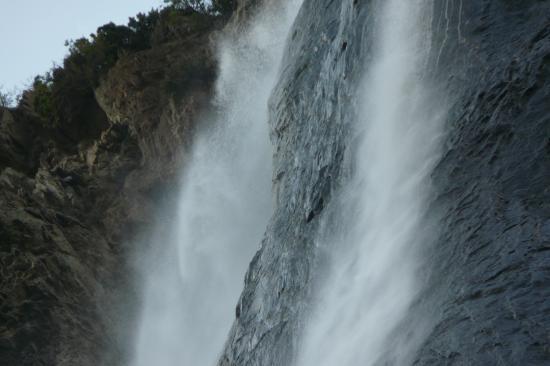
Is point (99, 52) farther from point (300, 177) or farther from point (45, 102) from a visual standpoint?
point (300, 177)

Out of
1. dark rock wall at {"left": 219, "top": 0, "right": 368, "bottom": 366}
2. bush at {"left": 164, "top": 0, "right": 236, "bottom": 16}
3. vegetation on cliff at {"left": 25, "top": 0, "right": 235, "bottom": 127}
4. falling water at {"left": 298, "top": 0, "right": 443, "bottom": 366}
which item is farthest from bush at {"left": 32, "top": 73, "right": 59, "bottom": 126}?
falling water at {"left": 298, "top": 0, "right": 443, "bottom": 366}

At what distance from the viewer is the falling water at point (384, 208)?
8.12 metres

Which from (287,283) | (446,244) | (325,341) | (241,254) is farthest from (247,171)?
(446,244)

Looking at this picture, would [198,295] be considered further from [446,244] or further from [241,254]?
[446,244]

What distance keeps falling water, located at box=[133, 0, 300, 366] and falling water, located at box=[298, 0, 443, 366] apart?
31.7 feet

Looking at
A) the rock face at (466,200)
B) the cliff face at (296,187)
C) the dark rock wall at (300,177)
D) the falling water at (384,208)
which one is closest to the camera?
the rock face at (466,200)

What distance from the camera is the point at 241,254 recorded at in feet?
70.4

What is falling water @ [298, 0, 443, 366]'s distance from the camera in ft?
26.7

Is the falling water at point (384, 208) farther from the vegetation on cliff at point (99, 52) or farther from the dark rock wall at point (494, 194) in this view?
the vegetation on cliff at point (99, 52)

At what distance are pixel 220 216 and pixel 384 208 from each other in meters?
13.2

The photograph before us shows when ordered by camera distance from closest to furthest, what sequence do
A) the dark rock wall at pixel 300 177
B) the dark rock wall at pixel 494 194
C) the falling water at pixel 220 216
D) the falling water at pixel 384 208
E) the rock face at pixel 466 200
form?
the dark rock wall at pixel 494 194, the rock face at pixel 466 200, the falling water at pixel 384 208, the dark rock wall at pixel 300 177, the falling water at pixel 220 216

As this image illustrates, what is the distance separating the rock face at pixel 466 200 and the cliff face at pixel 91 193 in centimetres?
895

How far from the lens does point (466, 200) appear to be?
7.62m

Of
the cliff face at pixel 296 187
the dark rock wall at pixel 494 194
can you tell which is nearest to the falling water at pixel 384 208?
the cliff face at pixel 296 187
